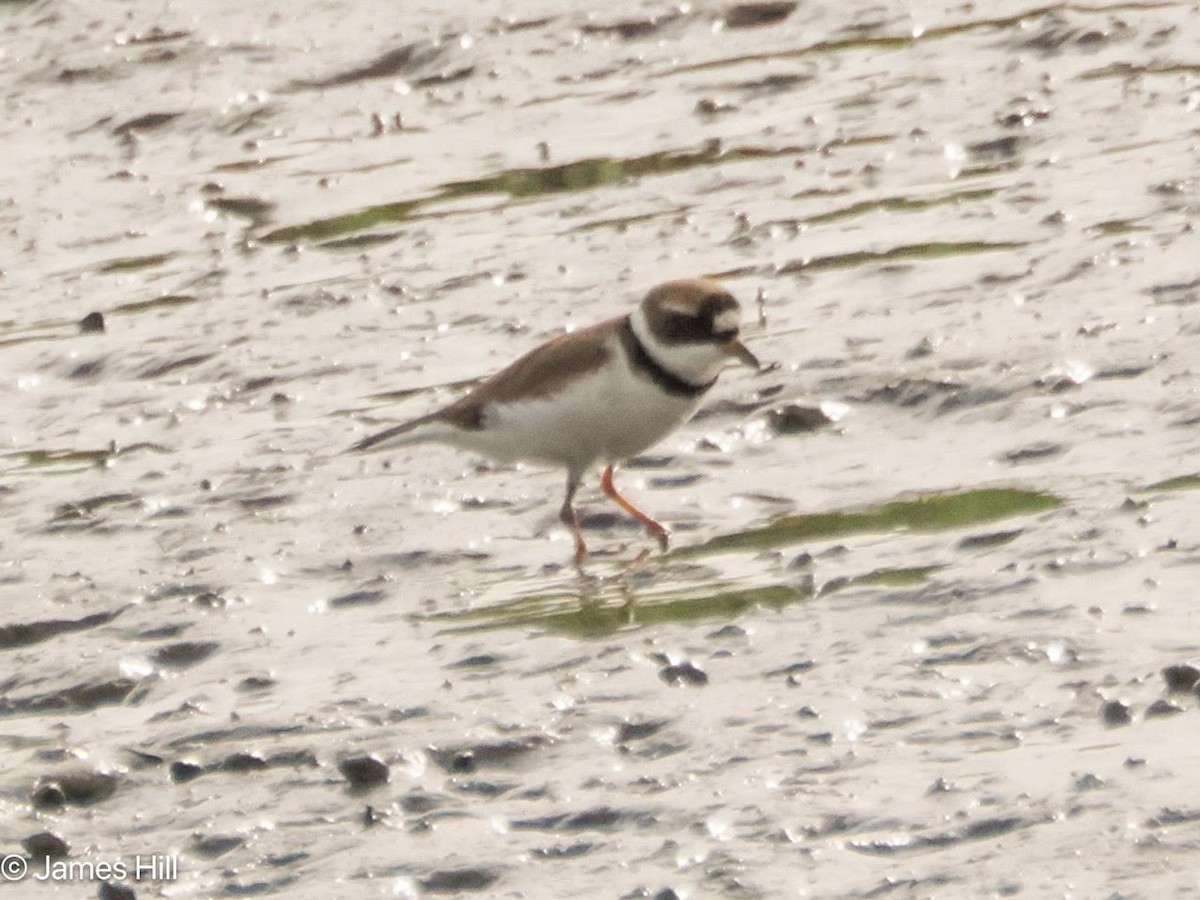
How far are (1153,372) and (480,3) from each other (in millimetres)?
7816

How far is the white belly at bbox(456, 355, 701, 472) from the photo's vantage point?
324 inches

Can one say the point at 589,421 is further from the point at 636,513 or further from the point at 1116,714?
the point at 1116,714

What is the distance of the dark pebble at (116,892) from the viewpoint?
570 centimetres

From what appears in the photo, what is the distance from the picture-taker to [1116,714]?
5883 mm

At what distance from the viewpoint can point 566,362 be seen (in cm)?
852

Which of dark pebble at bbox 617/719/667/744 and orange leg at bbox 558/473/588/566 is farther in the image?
orange leg at bbox 558/473/588/566

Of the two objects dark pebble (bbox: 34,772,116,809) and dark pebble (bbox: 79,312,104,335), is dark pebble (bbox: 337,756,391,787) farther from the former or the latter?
dark pebble (bbox: 79,312,104,335)

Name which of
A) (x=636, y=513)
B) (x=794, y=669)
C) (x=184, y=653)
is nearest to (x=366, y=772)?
(x=794, y=669)

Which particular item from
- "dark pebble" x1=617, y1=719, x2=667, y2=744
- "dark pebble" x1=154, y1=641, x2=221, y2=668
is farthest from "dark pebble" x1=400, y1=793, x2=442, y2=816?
"dark pebble" x1=154, y1=641, x2=221, y2=668

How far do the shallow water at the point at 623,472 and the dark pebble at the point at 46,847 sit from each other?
0.01 meters

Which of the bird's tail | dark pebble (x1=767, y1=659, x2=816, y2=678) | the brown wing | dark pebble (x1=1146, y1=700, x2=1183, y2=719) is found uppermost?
the brown wing

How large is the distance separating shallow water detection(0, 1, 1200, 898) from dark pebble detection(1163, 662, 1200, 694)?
0.11 feet

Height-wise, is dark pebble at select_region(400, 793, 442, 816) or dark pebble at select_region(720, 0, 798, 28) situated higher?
dark pebble at select_region(720, 0, 798, 28)

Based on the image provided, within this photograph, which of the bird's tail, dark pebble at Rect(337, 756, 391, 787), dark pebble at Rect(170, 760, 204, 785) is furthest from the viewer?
the bird's tail
